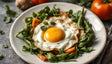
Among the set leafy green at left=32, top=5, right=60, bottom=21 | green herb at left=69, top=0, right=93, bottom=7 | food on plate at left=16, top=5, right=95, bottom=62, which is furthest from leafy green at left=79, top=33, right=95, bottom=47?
green herb at left=69, top=0, right=93, bottom=7

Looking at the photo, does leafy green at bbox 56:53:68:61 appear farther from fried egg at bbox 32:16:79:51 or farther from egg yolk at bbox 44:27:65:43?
egg yolk at bbox 44:27:65:43

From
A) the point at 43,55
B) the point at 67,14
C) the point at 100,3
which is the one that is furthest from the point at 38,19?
the point at 100,3

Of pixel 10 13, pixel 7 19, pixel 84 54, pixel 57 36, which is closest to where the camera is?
pixel 84 54

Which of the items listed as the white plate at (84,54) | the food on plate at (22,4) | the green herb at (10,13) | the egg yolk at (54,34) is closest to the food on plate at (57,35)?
the egg yolk at (54,34)

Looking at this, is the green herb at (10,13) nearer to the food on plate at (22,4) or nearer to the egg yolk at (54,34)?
the food on plate at (22,4)

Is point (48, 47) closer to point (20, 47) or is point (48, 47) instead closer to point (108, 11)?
point (20, 47)

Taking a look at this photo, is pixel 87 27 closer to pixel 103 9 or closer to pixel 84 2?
pixel 103 9

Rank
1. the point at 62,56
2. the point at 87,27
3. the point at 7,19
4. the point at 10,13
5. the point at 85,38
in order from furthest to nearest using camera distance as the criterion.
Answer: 1. the point at 10,13
2. the point at 7,19
3. the point at 87,27
4. the point at 85,38
5. the point at 62,56

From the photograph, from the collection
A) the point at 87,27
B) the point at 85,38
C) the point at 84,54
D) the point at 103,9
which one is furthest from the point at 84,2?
the point at 84,54
